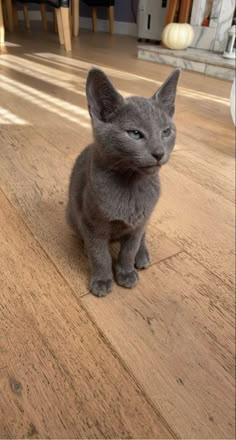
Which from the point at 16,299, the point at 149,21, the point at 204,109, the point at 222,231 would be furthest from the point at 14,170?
the point at 149,21

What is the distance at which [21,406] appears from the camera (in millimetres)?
524

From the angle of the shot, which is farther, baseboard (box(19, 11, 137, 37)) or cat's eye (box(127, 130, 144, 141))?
baseboard (box(19, 11, 137, 37))

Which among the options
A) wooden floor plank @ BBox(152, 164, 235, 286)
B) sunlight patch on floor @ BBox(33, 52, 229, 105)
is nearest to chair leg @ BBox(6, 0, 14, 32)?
sunlight patch on floor @ BBox(33, 52, 229, 105)

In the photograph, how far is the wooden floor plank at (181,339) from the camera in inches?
21.3

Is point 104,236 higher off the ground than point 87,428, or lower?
higher

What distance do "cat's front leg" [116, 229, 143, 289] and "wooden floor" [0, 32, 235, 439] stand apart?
23mm

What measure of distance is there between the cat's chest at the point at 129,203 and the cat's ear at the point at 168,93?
0.15 m

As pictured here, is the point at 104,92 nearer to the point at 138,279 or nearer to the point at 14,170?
the point at 138,279

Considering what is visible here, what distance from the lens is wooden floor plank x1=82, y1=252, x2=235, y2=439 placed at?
21.3 inches

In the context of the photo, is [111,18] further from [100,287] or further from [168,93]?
[100,287]

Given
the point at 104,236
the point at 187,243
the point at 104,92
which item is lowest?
the point at 187,243

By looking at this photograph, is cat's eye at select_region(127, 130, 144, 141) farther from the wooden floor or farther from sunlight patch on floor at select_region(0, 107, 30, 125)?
sunlight patch on floor at select_region(0, 107, 30, 125)

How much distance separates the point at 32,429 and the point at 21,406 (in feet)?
0.13

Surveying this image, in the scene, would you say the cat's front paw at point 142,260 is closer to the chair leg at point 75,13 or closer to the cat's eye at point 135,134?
the cat's eye at point 135,134
